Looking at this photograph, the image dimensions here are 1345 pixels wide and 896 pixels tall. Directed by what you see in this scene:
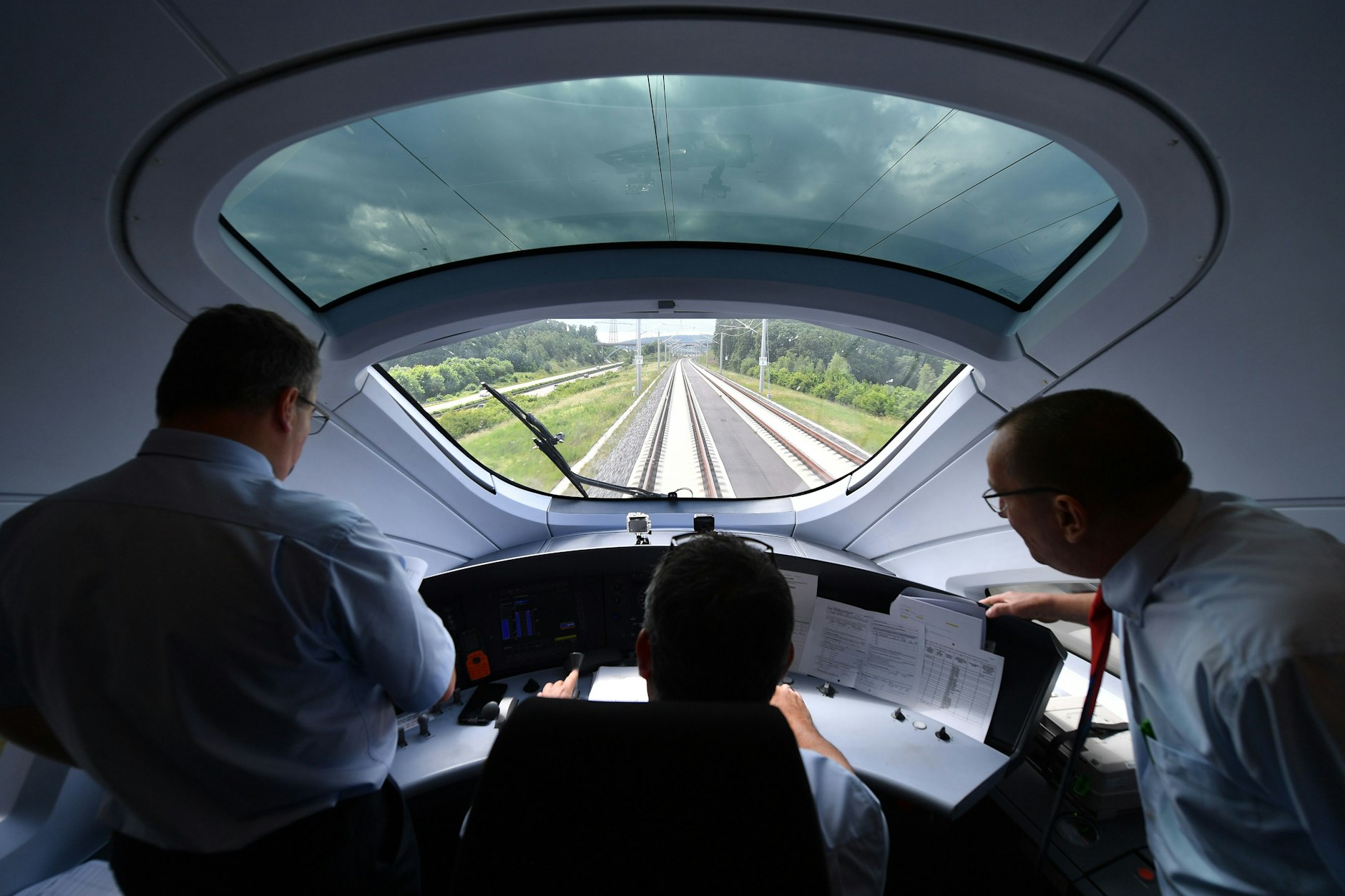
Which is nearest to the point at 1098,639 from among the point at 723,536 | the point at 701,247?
the point at 723,536

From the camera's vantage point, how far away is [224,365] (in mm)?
1075

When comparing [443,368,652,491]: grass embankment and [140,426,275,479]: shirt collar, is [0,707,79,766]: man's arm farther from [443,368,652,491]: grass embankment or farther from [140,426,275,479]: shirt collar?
[443,368,652,491]: grass embankment

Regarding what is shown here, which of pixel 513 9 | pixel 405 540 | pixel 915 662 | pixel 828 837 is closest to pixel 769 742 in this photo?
pixel 828 837

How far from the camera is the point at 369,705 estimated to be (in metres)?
1.17

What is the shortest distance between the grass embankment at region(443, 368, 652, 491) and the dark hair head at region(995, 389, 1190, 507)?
2.46 meters

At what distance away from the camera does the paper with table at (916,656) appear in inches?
70.5

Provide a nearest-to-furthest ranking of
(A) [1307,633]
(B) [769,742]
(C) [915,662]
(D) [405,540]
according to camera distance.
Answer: (B) [769,742], (A) [1307,633], (C) [915,662], (D) [405,540]

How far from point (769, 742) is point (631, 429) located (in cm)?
Answer: 305

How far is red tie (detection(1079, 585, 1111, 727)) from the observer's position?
1.38 m

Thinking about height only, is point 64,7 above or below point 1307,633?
above

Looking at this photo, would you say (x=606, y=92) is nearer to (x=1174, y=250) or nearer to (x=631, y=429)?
(x=1174, y=250)

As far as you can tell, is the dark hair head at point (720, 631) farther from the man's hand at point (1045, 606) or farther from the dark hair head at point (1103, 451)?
the man's hand at point (1045, 606)

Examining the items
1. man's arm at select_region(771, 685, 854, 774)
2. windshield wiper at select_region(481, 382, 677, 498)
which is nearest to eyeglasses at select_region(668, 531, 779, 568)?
man's arm at select_region(771, 685, 854, 774)

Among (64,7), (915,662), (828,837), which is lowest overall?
(915,662)
